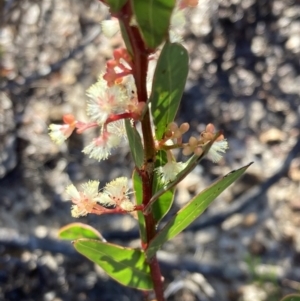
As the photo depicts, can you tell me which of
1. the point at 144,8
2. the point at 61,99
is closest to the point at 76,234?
the point at 144,8

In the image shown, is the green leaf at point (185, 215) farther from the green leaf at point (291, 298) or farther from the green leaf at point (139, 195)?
the green leaf at point (291, 298)

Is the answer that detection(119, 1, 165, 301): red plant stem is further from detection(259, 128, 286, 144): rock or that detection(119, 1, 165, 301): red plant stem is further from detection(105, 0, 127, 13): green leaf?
detection(259, 128, 286, 144): rock

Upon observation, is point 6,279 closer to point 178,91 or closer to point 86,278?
point 86,278

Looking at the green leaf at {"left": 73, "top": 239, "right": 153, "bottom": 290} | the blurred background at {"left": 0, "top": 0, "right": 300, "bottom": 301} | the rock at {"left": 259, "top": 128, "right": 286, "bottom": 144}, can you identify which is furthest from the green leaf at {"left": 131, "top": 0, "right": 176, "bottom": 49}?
the rock at {"left": 259, "top": 128, "right": 286, "bottom": 144}

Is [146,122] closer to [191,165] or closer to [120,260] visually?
[191,165]

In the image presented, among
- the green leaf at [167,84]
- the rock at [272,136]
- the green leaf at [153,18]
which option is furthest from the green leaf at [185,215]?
the rock at [272,136]

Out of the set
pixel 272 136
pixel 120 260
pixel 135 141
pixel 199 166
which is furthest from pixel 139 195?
pixel 272 136
